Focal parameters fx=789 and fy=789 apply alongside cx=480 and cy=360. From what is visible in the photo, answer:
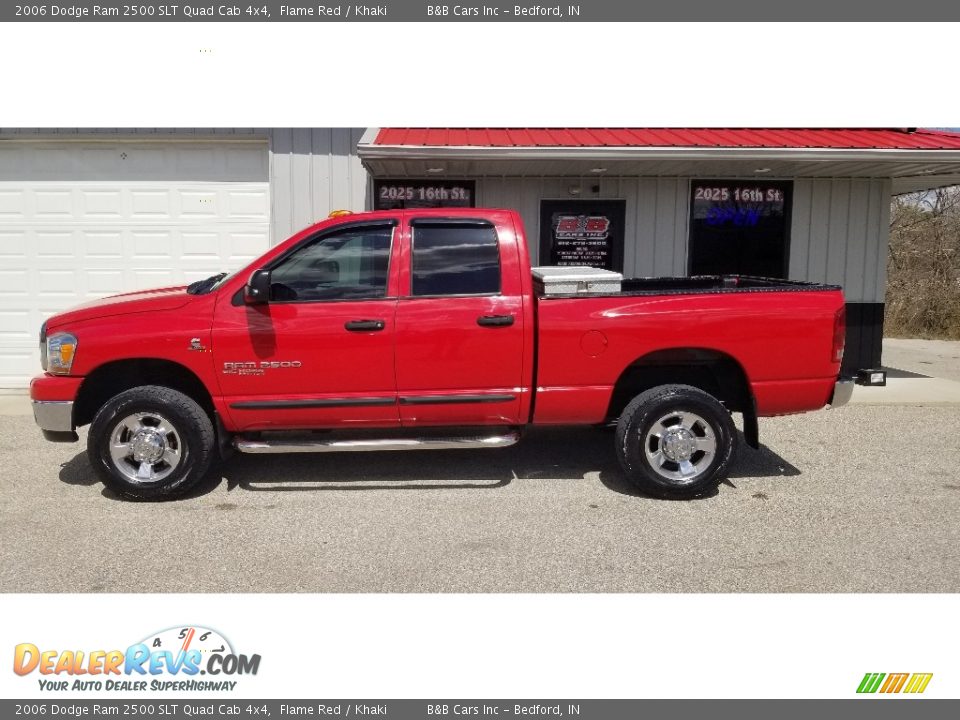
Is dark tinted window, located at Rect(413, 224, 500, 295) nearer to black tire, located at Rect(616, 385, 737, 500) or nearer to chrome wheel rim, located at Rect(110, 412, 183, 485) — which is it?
black tire, located at Rect(616, 385, 737, 500)

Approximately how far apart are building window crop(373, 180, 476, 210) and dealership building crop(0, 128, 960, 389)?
18 mm

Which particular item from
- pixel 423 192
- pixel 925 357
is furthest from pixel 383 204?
pixel 925 357

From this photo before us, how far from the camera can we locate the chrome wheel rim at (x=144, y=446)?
549 centimetres

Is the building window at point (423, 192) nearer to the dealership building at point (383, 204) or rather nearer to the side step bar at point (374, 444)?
the dealership building at point (383, 204)

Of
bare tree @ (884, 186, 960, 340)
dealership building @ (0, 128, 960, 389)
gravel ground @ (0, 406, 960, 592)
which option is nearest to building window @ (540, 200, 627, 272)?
dealership building @ (0, 128, 960, 389)

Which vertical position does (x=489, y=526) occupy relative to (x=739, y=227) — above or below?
below

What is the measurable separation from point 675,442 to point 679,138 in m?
4.96

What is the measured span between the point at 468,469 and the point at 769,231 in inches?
240

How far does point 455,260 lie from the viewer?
223 inches

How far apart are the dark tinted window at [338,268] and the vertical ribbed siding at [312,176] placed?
14.1ft

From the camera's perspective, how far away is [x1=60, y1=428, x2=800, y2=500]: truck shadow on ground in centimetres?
594

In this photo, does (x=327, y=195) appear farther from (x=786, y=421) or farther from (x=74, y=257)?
(x=786, y=421)

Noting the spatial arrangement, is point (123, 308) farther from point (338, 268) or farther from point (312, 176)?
point (312, 176)

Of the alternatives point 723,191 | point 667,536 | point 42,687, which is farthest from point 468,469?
point 723,191
